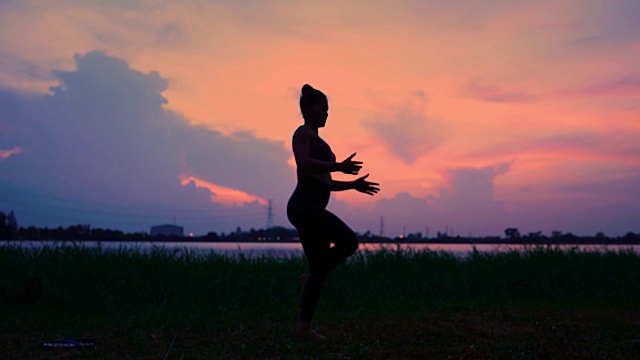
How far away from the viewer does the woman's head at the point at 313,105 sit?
550 cm

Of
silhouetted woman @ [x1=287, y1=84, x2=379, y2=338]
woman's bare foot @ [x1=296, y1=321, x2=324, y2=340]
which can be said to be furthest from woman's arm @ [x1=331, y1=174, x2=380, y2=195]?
woman's bare foot @ [x1=296, y1=321, x2=324, y2=340]

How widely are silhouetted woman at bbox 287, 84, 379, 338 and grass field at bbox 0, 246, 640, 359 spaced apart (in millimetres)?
657

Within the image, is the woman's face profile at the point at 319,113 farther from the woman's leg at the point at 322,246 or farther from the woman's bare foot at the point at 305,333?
the woman's bare foot at the point at 305,333

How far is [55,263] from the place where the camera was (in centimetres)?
1002

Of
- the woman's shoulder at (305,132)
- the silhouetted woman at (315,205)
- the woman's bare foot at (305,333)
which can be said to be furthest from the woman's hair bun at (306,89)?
the woman's bare foot at (305,333)

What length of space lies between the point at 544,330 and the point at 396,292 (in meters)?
4.06

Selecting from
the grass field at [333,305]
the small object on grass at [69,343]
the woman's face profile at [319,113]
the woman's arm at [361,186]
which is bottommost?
the small object on grass at [69,343]

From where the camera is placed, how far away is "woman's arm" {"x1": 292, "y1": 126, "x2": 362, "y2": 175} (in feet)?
16.3

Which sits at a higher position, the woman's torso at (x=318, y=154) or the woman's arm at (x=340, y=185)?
the woman's torso at (x=318, y=154)

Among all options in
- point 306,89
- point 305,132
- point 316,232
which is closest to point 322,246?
point 316,232

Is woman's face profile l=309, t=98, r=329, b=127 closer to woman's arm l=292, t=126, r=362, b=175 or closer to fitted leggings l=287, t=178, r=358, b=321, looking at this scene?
woman's arm l=292, t=126, r=362, b=175

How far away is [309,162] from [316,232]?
2.21 feet

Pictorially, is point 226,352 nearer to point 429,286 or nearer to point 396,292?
point 396,292

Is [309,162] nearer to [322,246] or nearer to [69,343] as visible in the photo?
[322,246]
